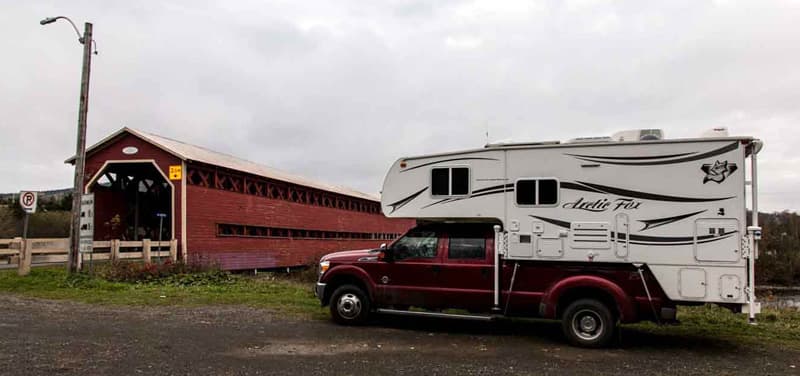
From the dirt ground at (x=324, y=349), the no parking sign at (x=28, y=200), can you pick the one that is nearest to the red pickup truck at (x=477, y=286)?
the dirt ground at (x=324, y=349)

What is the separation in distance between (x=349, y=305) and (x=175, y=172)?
512 inches

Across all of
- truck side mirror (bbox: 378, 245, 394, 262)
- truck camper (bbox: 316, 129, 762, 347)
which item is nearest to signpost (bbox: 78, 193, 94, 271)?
truck camper (bbox: 316, 129, 762, 347)

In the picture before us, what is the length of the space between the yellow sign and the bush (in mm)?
3711

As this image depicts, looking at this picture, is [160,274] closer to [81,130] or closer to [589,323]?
[81,130]

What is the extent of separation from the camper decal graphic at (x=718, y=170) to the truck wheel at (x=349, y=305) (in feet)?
17.8

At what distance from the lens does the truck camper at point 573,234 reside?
8.21 meters

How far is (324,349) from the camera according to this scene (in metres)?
7.90

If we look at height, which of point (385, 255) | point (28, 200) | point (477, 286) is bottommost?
point (477, 286)

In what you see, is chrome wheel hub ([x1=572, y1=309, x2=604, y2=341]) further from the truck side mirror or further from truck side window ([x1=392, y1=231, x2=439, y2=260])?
the truck side mirror

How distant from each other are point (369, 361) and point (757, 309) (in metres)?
5.15

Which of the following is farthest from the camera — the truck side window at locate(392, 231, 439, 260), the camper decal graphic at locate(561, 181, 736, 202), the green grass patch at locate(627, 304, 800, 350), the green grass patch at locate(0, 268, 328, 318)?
the green grass patch at locate(0, 268, 328, 318)

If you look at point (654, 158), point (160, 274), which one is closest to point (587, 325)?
point (654, 158)

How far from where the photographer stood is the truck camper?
8.21m

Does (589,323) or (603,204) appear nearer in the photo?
(589,323)
